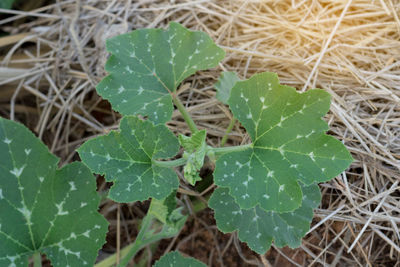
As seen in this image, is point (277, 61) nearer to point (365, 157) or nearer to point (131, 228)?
point (365, 157)

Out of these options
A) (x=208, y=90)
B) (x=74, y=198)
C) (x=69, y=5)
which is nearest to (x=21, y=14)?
(x=69, y=5)

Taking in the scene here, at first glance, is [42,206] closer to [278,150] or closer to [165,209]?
[165,209]

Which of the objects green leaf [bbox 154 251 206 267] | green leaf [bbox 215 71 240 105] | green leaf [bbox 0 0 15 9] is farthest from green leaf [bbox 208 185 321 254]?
green leaf [bbox 0 0 15 9]

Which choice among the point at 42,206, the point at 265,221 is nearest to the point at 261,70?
the point at 265,221

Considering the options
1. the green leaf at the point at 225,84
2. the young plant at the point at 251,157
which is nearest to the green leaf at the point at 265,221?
the young plant at the point at 251,157

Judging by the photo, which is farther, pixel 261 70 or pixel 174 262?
pixel 261 70

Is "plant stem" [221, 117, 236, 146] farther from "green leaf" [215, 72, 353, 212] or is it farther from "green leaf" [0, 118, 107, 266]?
"green leaf" [0, 118, 107, 266]
